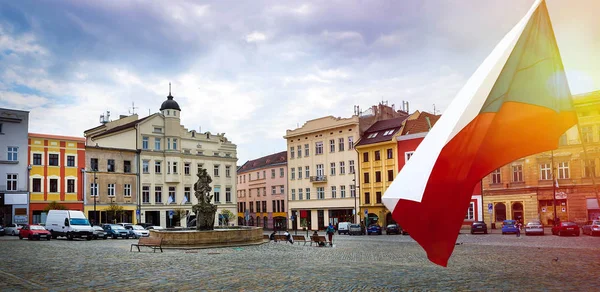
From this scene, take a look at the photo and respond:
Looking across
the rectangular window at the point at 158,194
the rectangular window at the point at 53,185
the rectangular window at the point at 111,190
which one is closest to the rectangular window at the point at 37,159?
the rectangular window at the point at 53,185

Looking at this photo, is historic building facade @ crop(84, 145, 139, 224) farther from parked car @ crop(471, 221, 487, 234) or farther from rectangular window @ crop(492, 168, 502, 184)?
rectangular window @ crop(492, 168, 502, 184)

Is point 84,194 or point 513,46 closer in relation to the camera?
point 513,46

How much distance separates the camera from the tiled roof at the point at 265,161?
301 ft

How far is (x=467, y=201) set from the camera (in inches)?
262

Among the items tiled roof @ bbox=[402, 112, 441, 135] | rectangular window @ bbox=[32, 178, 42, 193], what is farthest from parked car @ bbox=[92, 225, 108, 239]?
tiled roof @ bbox=[402, 112, 441, 135]

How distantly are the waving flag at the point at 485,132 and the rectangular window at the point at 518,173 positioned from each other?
53035 mm

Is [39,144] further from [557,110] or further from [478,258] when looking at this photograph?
[557,110]

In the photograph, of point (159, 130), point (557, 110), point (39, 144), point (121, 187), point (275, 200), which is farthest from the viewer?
point (275, 200)

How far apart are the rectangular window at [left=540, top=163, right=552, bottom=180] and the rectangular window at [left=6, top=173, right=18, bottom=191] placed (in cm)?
5427

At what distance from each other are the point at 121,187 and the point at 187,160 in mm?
10415

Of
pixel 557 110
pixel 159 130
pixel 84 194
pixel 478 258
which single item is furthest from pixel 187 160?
pixel 557 110

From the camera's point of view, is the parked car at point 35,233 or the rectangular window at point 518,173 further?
the rectangular window at point 518,173

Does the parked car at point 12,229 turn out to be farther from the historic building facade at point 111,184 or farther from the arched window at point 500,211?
the arched window at point 500,211

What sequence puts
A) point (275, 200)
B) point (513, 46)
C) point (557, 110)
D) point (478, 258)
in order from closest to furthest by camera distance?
point (513, 46)
point (557, 110)
point (478, 258)
point (275, 200)
